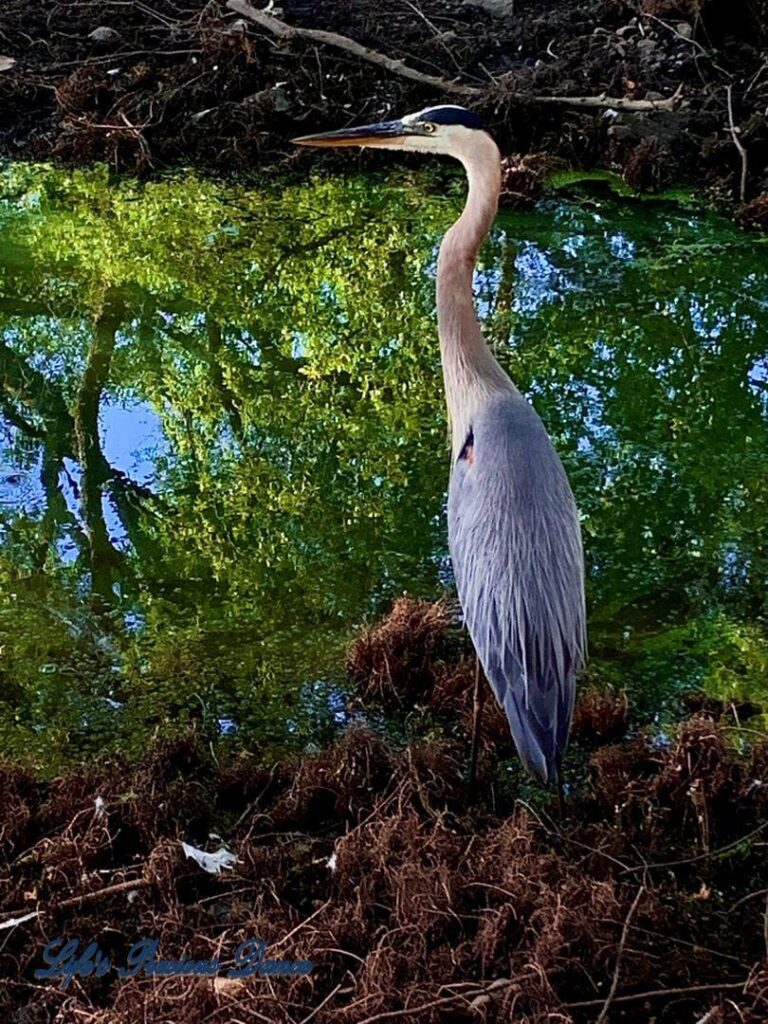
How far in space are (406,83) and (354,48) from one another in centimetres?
53

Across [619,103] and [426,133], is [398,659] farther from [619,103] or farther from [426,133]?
[619,103]

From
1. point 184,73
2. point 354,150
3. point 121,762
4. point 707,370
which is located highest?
point 184,73

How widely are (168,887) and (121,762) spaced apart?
651mm

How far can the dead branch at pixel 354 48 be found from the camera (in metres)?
8.87

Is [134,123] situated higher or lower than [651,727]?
higher

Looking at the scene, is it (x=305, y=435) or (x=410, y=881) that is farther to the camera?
(x=305, y=435)

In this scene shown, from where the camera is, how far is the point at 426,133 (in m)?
3.90

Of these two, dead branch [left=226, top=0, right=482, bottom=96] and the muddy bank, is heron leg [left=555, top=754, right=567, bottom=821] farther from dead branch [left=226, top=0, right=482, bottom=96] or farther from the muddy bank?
dead branch [left=226, top=0, right=482, bottom=96]

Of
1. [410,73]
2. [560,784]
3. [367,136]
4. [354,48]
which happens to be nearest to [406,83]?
[410,73]

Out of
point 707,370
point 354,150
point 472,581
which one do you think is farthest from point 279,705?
point 354,150

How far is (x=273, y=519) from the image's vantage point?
16.0ft

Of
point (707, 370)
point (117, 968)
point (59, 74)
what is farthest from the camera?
point (59, 74)

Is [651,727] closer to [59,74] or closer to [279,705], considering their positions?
[279,705]

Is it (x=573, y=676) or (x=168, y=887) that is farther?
(x=573, y=676)
